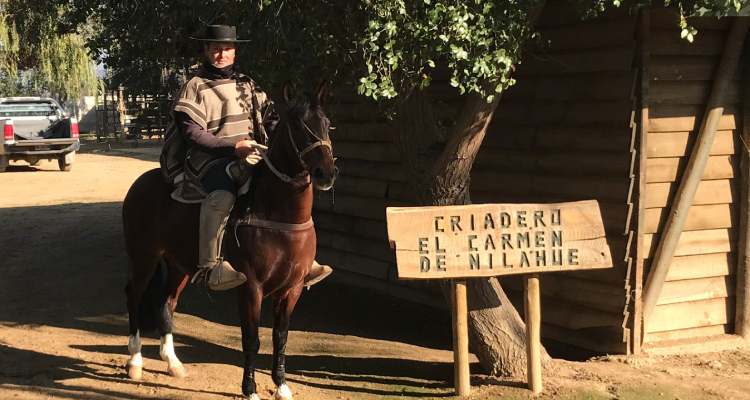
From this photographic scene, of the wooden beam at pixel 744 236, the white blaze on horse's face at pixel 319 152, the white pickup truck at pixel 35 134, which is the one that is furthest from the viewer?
the white pickup truck at pixel 35 134

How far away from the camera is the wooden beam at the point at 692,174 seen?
7.04 meters

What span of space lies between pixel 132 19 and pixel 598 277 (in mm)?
4712

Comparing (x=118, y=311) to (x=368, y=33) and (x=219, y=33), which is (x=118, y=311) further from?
(x=368, y=33)

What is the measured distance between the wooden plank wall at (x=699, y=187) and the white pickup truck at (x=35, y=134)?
19.0 metres

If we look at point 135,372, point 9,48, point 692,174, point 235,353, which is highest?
point 9,48

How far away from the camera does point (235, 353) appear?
24.4 feet

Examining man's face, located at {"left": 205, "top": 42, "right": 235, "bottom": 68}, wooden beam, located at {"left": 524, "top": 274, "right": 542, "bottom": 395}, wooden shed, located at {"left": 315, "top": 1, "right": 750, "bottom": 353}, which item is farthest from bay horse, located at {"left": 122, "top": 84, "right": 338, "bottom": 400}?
wooden shed, located at {"left": 315, "top": 1, "right": 750, "bottom": 353}

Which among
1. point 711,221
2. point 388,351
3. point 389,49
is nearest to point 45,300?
point 388,351

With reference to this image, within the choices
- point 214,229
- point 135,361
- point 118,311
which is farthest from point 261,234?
point 118,311

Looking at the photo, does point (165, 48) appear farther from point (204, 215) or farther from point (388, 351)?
point (388, 351)

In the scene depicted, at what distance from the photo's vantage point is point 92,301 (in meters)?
9.24

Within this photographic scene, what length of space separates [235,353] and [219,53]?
2.91m

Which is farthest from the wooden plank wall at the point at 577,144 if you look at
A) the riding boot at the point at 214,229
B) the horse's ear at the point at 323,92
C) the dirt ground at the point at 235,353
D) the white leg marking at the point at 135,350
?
the white leg marking at the point at 135,350

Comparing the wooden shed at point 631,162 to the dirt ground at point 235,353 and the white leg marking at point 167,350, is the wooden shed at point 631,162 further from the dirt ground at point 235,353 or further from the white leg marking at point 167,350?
the white leg marking at point 167,350
